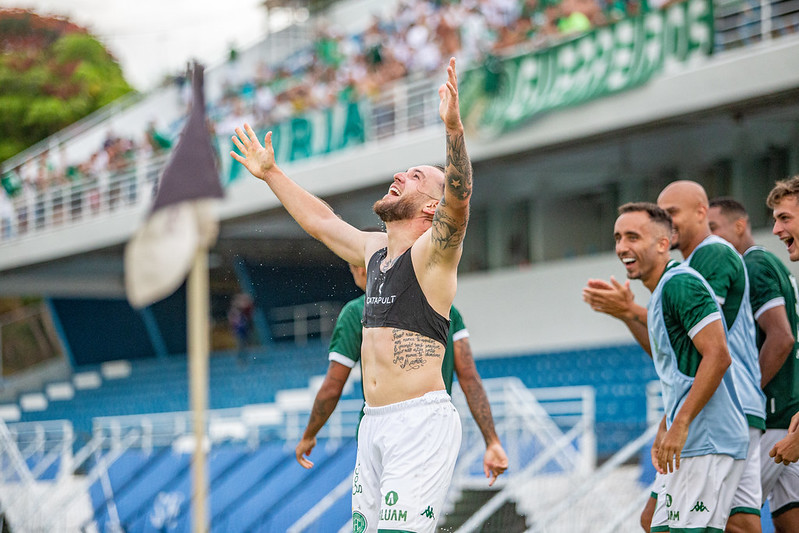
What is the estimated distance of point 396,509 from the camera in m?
4.16

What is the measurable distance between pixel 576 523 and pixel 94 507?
463 centimetres

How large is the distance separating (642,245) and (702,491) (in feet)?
3.78

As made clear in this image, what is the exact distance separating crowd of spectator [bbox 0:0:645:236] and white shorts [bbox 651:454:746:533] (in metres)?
10.3

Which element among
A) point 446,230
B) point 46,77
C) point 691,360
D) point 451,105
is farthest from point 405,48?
point 46,77

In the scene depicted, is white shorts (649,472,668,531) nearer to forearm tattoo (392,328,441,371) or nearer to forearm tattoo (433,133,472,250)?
forearm tattoo (392,328,441,371)

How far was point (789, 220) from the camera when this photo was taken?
→ 15.8 ft

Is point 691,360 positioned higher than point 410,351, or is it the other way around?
point 410,351

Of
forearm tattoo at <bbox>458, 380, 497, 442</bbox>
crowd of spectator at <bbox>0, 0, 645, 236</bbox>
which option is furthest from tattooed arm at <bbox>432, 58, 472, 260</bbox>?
crowd of spectator at <bbox>0, 0, 645, 236</bbox>

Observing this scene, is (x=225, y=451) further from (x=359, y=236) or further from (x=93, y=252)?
(x=93, y=252)

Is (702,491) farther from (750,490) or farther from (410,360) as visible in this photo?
(410,360)

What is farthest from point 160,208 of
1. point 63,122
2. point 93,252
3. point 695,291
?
point 63,122

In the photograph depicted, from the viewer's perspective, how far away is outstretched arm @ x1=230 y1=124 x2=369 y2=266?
4844 millimetres

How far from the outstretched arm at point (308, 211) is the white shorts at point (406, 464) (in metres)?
0.79

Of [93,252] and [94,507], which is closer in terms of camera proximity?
[94,507]
